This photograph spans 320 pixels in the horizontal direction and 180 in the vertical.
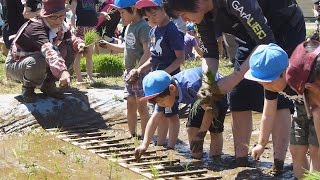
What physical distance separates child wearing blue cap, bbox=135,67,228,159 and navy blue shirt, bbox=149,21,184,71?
0.35 meters

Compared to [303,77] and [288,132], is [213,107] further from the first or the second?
[303,77]

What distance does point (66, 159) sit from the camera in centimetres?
555

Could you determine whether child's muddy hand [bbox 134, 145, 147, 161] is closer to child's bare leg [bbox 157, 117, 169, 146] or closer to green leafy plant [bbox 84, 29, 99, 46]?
child's bare leg [bbox 157, 117, 169, 146]

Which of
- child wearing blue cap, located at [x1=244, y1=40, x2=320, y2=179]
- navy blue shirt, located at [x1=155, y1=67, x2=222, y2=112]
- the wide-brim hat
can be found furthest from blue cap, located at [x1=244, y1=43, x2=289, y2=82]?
the wide-brim hat

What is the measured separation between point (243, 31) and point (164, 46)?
49.6 inches

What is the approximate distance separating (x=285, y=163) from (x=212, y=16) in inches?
50.2

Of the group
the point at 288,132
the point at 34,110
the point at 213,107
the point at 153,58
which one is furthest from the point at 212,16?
the point at 34,110

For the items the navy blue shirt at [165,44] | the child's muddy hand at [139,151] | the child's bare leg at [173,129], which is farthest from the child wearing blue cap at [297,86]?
the navy blue shirt at [165,44]

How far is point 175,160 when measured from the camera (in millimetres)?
5371

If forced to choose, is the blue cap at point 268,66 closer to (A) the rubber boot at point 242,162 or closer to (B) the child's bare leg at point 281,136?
(B) the child's bare leg at point 281,136

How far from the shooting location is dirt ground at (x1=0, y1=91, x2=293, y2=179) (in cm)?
498

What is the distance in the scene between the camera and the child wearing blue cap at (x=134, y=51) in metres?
6.37

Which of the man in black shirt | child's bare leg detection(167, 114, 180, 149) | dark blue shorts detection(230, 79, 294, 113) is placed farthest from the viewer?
child's bare leg detection(167, 114, 180, 149)

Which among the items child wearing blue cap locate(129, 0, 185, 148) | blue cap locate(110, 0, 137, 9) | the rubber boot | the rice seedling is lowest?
the rubber boot
